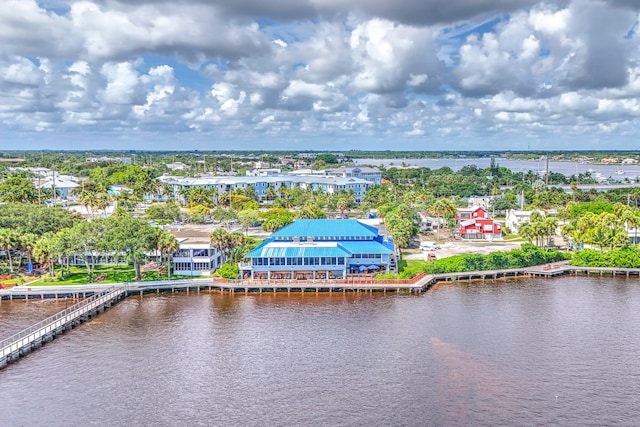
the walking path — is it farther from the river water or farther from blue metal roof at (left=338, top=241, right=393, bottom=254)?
blue metal roof at (left=338, top=241, right=393, bottom=254)

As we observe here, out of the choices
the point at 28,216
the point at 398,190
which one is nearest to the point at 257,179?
the point at 398,190

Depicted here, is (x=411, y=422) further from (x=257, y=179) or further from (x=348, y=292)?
(x=257, y=179)

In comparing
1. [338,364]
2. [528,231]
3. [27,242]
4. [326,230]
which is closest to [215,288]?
[326,230]

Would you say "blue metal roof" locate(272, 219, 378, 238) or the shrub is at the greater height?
"blue metal roof" locate(272, 219, 378, 238)

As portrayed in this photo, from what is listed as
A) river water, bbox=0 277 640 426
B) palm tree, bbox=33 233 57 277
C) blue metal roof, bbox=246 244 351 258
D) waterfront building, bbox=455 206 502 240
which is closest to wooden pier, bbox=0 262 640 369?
river water, bbox=0 277 640 426

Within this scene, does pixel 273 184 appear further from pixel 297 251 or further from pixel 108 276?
pixel 297 251

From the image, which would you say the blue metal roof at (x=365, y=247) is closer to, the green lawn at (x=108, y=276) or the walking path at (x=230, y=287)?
the walking path at (x=230, y=287)

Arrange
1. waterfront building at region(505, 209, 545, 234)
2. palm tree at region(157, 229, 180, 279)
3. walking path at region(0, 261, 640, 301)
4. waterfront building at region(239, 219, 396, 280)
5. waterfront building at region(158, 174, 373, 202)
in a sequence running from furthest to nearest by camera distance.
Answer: waterfront building at region(158, 174, 373, 202), waterfront building at region(505, 209, 545, 234), waterfront building at region(239, 219, 396, 280), palm tree at region(157, 229, 180, 279), walking path at region(0, 261, 640, 301)
